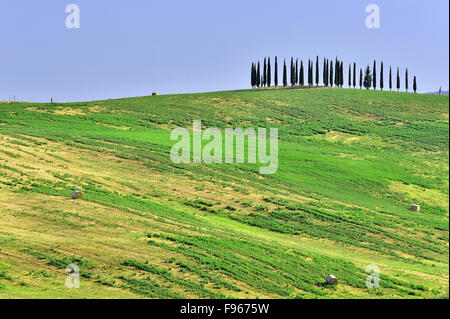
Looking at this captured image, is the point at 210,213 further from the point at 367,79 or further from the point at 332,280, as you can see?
the point at 367,79

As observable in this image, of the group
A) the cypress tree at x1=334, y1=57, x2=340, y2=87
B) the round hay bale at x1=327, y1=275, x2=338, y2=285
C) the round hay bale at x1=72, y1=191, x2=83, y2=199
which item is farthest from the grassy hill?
the cypress tree at x1=334, y1=57, x2=340, y2=87

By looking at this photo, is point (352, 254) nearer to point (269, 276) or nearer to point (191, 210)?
point (269, 276)

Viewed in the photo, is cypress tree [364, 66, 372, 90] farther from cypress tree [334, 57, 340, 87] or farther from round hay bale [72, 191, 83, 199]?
round hay bale [72, 191, 83, 199]

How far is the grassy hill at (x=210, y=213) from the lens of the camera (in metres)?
27.8

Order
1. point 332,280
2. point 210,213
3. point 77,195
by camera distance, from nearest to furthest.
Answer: point 332,280
point 77,195
point 210,213

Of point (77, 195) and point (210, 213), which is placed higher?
point (77, 195)

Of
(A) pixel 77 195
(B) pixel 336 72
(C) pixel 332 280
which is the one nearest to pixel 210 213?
(A) pixel 77 195

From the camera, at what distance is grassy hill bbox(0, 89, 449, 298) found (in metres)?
27.8

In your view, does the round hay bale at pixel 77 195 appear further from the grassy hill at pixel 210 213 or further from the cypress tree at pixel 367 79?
the cypress tree at pixel 367 79

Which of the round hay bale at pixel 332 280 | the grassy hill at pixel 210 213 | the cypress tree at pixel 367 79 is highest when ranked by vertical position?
the cypress tree at pixel 367 79

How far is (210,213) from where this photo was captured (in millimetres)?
40000

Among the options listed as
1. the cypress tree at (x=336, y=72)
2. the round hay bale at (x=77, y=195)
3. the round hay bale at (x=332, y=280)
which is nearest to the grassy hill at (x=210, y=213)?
the round hay bale at (x=332, y=280)

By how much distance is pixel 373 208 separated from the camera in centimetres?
4516

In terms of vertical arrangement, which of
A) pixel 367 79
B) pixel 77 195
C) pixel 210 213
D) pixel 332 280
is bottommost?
pixel 332 280
